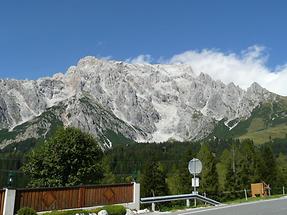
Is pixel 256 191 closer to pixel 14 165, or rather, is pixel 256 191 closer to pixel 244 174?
pixel 244 174

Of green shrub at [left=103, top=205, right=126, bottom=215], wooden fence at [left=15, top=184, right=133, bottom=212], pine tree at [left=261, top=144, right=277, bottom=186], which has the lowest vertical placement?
green shrub at [left=103, top=205, right=126, bottom=215]

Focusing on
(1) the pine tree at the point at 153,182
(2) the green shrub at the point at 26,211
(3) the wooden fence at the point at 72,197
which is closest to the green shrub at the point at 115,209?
(3) the wooden fence at the point at 72,197

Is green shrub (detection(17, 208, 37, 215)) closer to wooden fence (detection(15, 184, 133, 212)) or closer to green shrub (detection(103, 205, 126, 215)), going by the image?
wooden fence (detection(15, 184, 133, 212))

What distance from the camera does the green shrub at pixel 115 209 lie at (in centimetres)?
2217

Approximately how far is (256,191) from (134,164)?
143996mm

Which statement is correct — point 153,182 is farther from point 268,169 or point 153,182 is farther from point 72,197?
point 72,197

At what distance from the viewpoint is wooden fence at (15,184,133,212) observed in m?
19.9

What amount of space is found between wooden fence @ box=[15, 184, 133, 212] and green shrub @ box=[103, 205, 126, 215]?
1.41 metres

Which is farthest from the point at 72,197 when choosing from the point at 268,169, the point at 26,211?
the point at 268,169

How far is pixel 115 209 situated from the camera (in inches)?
886

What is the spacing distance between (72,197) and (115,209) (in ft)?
8.23

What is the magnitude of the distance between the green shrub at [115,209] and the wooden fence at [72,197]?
1.41 meters

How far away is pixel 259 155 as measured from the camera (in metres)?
75.8

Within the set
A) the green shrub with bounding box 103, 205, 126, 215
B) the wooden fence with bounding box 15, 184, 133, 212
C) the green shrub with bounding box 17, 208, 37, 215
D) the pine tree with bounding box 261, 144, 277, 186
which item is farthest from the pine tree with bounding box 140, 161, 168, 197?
the green shrub with bounding box 17, 208, 37, 215
